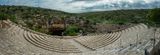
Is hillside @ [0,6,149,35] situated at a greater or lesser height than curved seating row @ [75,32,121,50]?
lesser

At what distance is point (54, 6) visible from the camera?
90.2 meters

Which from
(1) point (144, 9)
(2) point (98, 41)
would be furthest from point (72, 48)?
(1) point (144, 9)

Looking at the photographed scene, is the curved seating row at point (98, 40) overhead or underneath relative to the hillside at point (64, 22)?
overhead

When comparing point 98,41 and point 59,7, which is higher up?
point 98,41

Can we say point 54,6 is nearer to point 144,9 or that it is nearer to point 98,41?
point 144,9

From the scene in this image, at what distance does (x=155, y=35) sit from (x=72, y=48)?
7.60 metres

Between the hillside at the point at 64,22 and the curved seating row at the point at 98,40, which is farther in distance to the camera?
the hillside at the point at 64,22

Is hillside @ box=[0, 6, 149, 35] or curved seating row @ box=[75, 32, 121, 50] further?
hillside @ box=[0, 6, 149, 35]

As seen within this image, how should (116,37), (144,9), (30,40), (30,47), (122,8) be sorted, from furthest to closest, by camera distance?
(122,8)
(144,9)
(116,37)
(30,40)
(30,47)

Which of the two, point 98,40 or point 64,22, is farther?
point 64,22

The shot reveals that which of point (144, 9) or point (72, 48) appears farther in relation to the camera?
point (144, 9)

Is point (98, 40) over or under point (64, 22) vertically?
over

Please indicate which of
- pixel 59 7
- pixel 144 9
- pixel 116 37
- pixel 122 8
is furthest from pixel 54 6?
pixel 116 37

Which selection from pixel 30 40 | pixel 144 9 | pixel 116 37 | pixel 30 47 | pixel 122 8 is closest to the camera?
pixel 30 47
